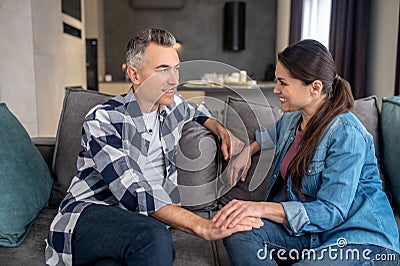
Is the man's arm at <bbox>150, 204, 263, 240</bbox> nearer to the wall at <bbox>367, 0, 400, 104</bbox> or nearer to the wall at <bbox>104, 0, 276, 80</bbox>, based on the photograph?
the wall at <bbox>367, 0, 400, 104</bbox>

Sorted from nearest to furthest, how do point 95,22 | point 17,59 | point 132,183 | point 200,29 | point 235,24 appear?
point 132,183 → point 17,59 → point 95,22 → point 235,24 → point 200,29

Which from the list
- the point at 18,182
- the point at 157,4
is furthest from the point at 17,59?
the point at 157,4

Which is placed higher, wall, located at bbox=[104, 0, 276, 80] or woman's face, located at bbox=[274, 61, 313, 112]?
wall, located at bbox=[104, 0, 276, 80]

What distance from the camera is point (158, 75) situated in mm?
1404

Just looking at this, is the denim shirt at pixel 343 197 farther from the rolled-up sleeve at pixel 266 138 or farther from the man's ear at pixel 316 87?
the rolled-up sleeve at pixel 266 138

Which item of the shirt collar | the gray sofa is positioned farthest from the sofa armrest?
the shirt collar

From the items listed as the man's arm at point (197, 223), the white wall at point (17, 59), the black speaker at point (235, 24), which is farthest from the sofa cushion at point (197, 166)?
the black speaker at point (235, 24)

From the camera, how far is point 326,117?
1.30m

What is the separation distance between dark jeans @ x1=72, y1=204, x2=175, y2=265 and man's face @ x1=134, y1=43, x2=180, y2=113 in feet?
1.42

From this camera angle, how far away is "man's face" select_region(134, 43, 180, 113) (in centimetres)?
140

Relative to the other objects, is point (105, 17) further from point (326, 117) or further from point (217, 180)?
point (326, 117)

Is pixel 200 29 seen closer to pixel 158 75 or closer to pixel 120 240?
pixel 158 75

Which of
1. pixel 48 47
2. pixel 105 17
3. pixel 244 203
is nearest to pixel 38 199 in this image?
pixel 244 203

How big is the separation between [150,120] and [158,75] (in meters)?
0.19
